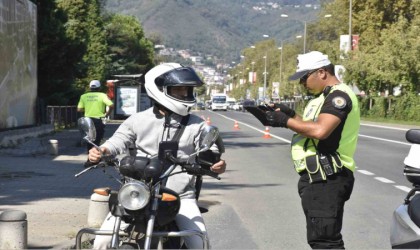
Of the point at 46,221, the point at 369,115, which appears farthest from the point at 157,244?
the point at 369,115

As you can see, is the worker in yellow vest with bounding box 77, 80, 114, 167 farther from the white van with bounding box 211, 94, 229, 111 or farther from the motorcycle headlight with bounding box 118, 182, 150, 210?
the white van with bounding box 211, 94, 229, 111

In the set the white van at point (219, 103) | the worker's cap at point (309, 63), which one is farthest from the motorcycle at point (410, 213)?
the white van at point (219, 103)

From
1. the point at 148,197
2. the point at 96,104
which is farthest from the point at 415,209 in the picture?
the point at 96,104

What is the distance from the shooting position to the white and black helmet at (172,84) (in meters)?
4.98

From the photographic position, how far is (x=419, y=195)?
17.5 ft

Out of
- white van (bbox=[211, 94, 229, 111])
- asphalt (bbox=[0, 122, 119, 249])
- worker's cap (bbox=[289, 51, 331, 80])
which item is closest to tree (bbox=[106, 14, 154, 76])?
white van (bbox=[211, 94, 229, 111])

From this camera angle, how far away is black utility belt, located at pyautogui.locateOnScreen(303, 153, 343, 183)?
559 centimetres

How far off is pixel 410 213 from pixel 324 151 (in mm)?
735

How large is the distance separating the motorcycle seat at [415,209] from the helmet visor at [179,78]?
1.62 m

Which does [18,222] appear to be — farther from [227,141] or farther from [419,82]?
[419,82]

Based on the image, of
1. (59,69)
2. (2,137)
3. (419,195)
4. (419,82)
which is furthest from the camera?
(419,82)

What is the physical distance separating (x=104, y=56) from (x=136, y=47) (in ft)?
88.0

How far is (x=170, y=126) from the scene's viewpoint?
5.12 m

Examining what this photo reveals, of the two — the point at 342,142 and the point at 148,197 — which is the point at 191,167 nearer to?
the point at 148,197
